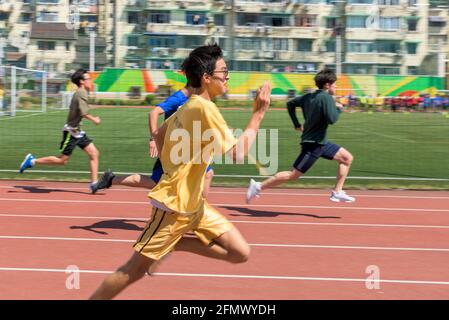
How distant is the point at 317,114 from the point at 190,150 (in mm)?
5143

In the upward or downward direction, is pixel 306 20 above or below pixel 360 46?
above

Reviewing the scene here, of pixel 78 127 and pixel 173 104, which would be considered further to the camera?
pixel 78 127

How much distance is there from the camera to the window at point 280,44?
271ft

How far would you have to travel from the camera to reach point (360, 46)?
84.0 metres

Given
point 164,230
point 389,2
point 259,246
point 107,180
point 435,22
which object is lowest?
point 259,246

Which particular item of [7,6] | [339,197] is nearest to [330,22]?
[7,6]

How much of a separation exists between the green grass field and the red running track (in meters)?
1.63

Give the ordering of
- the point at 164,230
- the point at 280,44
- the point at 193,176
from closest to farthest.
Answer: the point at 164,230 → the point at 193,176 → the point at 280,44

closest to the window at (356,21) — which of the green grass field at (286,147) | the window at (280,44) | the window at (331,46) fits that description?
the window at (331,46)

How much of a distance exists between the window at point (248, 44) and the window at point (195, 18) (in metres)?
4.26

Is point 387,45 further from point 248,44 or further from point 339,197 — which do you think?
point 339,197

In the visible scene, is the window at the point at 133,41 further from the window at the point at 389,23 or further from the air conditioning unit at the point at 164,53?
the window at the point at 389,23

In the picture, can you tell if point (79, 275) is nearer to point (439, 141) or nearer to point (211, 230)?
point (211, 230)
